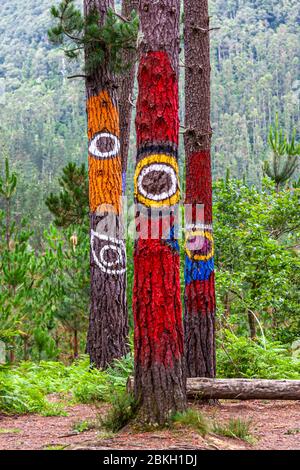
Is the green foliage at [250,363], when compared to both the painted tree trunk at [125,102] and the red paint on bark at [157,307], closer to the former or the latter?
the painted tree trunk at [125,102]

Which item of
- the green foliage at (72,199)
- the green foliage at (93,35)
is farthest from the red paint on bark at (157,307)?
the green foliage at (72,199)

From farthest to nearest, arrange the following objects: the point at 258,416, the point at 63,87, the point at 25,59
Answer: the point at 25,59 → the point at 63,87 → the point at 258,416

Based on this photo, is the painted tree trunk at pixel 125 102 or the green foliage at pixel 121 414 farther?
the painted tree trunk at pixel 125 102

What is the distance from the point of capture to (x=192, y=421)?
4.49 meters

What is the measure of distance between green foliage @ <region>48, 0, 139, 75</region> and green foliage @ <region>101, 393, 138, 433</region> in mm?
4562

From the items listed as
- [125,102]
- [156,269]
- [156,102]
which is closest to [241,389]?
[156,269]

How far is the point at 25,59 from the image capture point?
605 ft

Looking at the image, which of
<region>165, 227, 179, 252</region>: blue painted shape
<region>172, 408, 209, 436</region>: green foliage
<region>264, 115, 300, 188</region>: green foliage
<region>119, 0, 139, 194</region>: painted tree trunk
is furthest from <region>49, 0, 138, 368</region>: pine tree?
<region>264, 115, 300, 188</region>: green foliage

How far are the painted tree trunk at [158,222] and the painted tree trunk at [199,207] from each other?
1601 millimetres

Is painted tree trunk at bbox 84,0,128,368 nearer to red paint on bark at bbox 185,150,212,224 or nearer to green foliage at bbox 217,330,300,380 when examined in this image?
green foliage at bbox 217,330,300,380

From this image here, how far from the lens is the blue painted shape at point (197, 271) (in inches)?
252

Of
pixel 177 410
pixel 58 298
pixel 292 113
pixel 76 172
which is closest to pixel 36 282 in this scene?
pixel 58 298

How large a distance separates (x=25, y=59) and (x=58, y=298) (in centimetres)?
18391
